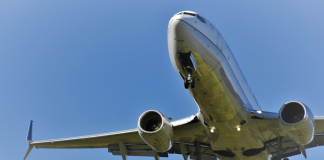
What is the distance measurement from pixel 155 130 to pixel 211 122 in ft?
8.07

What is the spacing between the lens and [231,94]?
39.3 feet

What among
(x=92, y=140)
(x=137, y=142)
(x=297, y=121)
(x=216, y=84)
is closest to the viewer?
(x=216, y=84)

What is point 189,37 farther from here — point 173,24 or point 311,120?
point 311,120

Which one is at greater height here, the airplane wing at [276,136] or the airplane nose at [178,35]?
the airplane nose at [178,35]

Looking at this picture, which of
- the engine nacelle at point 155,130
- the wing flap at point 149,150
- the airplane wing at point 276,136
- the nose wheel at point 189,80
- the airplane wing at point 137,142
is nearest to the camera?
the nose wheel at point 189,80

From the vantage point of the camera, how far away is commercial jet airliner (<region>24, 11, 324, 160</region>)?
10.6m

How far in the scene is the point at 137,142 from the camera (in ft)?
55.5

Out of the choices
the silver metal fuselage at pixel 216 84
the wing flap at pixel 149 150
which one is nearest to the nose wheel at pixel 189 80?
the silver metal fuselage at pixel 216 84

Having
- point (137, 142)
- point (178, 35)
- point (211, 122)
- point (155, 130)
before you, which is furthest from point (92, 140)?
point (178, 35)

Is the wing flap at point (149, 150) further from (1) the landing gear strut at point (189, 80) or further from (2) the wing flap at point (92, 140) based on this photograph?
(1) the landing gear strut at point (189, 80)

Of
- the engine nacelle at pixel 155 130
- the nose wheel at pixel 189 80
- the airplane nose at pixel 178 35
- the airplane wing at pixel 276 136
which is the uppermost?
the airplane nose at pixel 178 35

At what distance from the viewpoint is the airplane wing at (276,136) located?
13.5 m

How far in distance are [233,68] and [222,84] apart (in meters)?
1.38

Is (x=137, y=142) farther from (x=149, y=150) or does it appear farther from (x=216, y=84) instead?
(x=216, y=84)
